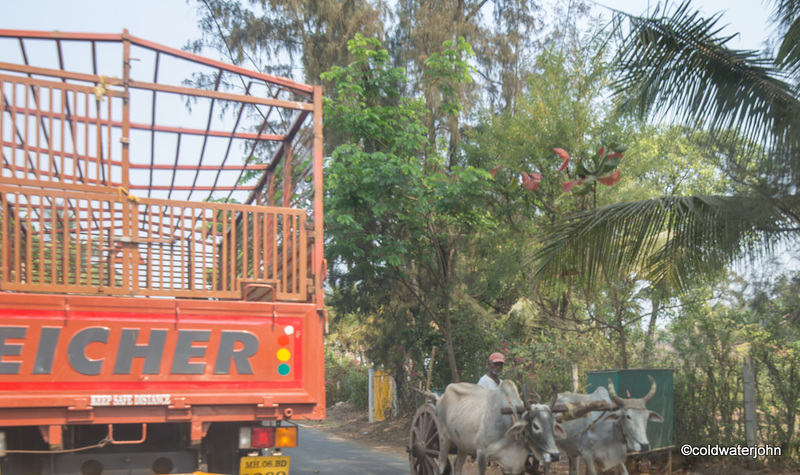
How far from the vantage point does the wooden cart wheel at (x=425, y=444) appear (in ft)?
29.6

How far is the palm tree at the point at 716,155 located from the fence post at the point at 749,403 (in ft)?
6.06

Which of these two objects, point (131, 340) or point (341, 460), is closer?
→ point (131, 340)

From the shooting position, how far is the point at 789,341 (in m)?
9.06

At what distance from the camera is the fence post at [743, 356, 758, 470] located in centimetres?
942

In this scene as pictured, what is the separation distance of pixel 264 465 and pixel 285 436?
0.94 feet

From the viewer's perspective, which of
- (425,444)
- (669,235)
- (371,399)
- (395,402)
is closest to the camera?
(669,235)

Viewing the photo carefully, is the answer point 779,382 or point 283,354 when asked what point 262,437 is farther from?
point 779,382

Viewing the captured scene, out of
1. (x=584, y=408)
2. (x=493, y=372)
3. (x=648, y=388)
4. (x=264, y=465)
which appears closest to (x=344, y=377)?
(x=493, y=372)

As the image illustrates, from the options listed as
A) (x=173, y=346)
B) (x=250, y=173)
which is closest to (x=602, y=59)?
(x=250, y=173)

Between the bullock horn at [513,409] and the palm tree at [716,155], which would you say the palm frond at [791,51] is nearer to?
the palm tree at [716,155]

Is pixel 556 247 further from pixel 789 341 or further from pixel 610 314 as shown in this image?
pixel 610 314

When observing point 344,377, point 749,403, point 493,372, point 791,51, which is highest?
point 791,51

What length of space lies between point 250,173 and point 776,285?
6901 mm

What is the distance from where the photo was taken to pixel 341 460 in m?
13.4
